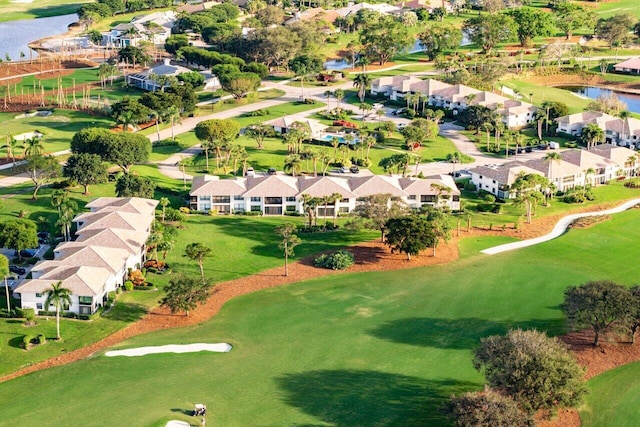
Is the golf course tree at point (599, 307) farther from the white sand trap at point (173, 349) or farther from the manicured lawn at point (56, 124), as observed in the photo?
the manicured lawn at point (56, 124)

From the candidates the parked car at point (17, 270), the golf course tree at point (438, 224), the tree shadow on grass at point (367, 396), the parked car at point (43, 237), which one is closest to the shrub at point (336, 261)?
the golf course tree at point (438, 224)

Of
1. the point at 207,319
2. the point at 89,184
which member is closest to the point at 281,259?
the point at 207,319

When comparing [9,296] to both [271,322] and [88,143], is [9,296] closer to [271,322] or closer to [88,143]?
[271,322]

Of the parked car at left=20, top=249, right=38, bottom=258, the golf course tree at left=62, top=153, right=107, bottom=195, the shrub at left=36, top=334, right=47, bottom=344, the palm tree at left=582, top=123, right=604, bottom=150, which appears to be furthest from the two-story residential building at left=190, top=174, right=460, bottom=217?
the shrub at left=36, top=334, right=47, bottom=344

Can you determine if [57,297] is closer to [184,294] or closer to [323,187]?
[184,294]

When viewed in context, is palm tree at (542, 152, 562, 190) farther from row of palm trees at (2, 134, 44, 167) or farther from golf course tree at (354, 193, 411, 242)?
row of palm trees at (2, 134, 44, 167)

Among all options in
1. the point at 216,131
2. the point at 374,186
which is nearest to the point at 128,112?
the point at 216,131
